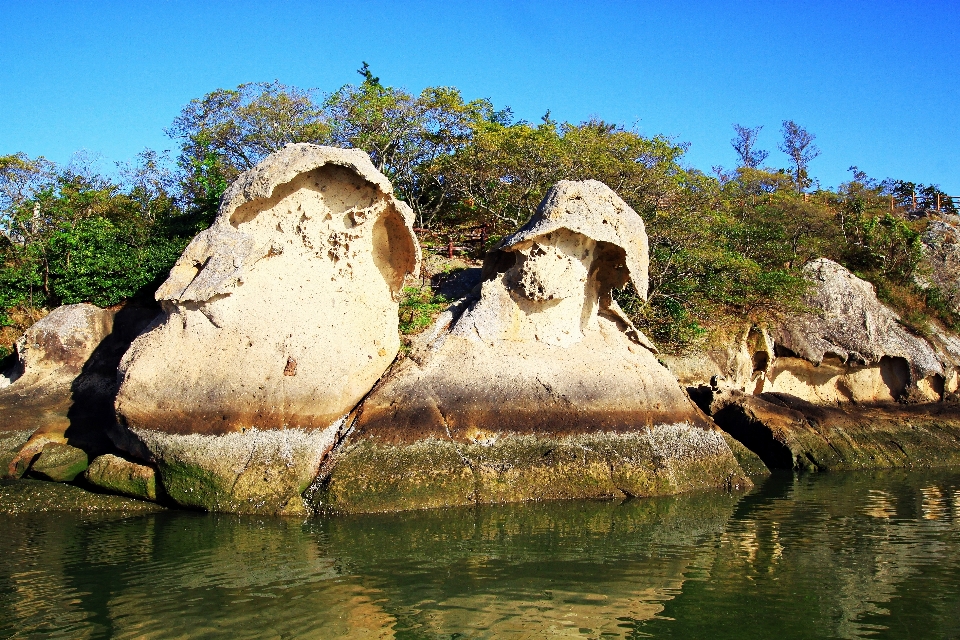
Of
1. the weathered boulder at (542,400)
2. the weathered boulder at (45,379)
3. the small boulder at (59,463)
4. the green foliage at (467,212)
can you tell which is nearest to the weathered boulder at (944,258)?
the green foliage at (467,212)

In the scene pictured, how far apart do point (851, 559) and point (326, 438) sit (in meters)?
6.29

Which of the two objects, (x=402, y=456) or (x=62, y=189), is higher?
(x=62, y=189)

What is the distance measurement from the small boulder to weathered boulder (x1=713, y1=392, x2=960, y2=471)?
10.1 meters

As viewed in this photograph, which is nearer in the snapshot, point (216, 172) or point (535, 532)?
point (535, 532)

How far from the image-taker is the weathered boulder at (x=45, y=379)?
12078 millimetres

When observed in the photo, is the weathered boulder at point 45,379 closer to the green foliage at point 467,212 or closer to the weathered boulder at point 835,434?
the green foliage at point 467,212

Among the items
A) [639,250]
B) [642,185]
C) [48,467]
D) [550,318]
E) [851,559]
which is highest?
[642,185]

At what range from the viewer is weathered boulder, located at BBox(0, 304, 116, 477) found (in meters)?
12.1

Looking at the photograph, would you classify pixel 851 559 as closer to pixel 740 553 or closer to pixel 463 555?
pixel 740 553

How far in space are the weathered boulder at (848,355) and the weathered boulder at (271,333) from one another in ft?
30.6

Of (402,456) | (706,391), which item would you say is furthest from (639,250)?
(402,456)

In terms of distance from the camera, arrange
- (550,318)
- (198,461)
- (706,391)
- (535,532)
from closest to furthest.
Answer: (535,532) < (198,461) < (550,318) < (706,391)

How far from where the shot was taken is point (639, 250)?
13.2 metres

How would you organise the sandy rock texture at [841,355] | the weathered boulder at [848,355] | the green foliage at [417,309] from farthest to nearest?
the weathered boulder at [848,355] < the sandy rock texture at [841,355] < the green foliage at [417,309]
